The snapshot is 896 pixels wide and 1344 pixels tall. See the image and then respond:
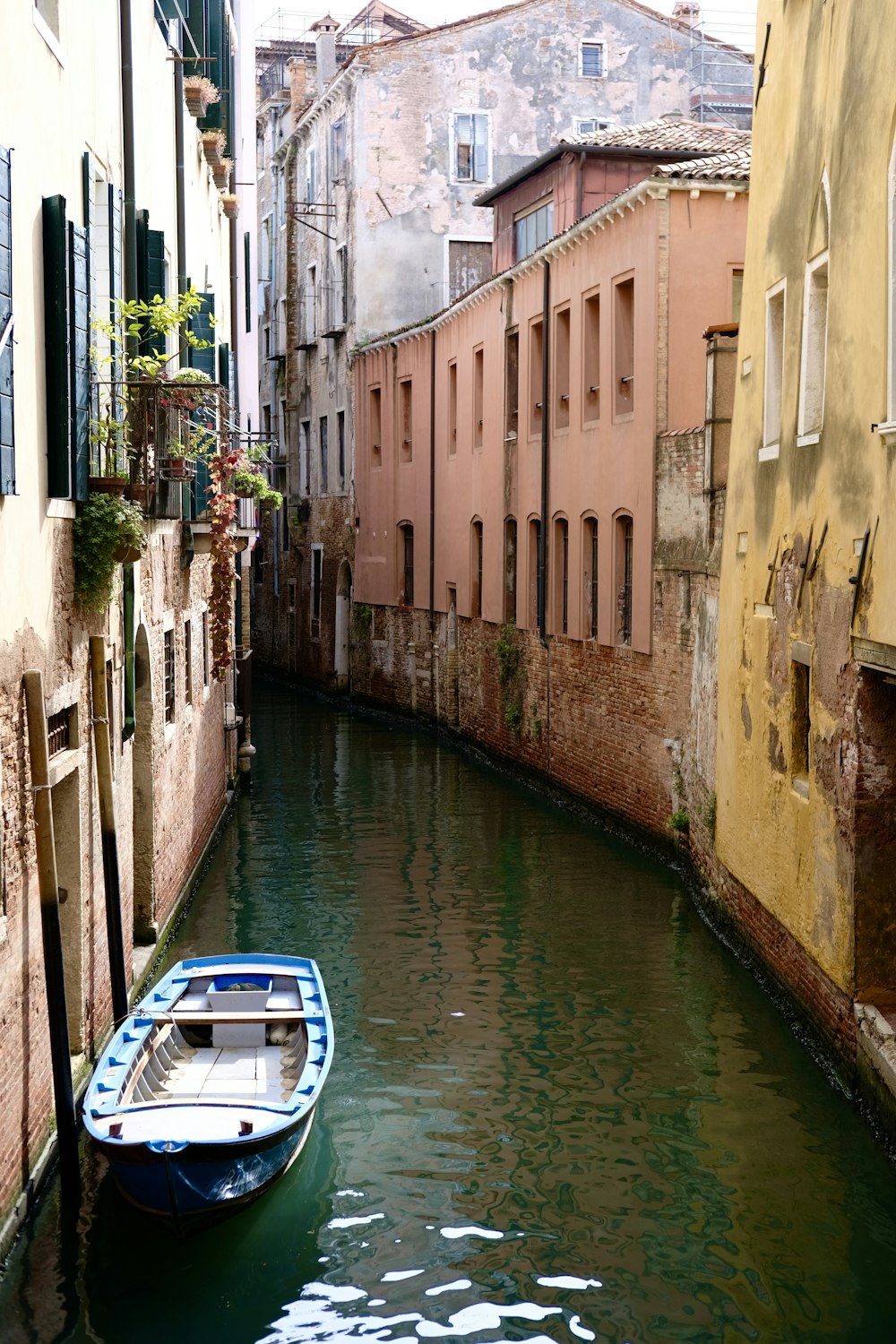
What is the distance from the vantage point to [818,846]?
10023 mm

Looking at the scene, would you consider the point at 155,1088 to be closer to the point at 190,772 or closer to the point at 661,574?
the point at 190,772

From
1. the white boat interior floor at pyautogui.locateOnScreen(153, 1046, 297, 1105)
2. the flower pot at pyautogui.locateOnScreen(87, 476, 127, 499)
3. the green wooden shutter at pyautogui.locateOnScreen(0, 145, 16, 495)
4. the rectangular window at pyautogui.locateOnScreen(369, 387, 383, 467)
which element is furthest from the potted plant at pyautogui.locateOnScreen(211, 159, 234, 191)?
the rectangular window at pyautogui.locateOnScreen(369, 387, 383, 467)

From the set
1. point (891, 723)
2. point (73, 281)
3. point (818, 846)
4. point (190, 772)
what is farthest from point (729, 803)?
point (73, 281)

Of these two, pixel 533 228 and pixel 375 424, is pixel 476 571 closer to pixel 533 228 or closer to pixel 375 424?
pixel 533 228

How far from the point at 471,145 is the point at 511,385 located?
10763 mm

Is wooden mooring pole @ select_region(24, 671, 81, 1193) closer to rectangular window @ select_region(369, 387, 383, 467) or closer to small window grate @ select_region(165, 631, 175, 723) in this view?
small window grate @ select_region(165, 631, 175, 723)

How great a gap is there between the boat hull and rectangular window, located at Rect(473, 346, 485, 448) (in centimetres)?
1873

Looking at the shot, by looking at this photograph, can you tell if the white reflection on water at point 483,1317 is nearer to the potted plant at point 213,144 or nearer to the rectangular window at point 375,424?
the potted plant at point 213,144

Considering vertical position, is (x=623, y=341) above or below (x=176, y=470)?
above

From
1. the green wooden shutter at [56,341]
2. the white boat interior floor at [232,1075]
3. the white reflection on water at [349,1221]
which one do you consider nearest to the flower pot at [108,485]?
the green wooden shutter at [56,341]

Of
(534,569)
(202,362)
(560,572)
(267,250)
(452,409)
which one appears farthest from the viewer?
(267,250)

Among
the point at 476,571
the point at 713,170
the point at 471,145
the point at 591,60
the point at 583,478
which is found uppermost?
the point at 591,60

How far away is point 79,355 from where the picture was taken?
27.3ft

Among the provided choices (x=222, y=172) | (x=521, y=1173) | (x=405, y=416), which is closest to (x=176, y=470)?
(x=521, y=1173)
